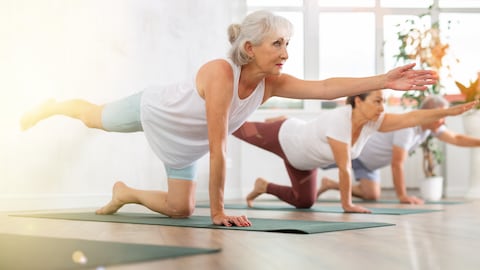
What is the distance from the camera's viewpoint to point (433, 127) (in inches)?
202

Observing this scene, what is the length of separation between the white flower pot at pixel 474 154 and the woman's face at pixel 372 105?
274 cm

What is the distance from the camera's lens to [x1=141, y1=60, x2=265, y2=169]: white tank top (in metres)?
2.73

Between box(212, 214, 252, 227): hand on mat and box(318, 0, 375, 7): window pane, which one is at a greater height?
box(318, 0, 375, 7): window pane

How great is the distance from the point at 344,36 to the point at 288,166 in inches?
118

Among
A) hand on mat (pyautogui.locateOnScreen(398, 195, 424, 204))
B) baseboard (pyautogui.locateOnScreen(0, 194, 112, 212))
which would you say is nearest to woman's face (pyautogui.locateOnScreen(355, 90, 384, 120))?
hand on mat (pyautogui.locateOnScreen(398, 195, 424, 204))

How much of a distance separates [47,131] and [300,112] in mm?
3209

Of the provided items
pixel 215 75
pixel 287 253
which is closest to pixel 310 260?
pixel 287 253

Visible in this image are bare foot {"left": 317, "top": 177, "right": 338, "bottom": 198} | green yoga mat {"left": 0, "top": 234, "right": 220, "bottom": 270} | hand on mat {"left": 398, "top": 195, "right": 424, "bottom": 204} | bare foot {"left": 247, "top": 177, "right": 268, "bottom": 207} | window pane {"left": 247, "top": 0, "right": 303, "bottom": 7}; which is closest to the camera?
green yoga mat {"left": 0, "top": 234, "right": 220, "bottom": 270}

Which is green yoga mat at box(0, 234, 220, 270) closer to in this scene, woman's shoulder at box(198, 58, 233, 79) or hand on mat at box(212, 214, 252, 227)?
hand on mat at box(212, 214, 252, 227)

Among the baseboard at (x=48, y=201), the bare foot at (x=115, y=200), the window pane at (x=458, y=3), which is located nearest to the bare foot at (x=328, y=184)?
the baseboard at (x=48, y=201)

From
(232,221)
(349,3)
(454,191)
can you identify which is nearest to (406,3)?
(349,3)

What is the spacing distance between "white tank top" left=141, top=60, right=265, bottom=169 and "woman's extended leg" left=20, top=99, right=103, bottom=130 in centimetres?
26

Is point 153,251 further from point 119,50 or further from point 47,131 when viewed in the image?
point 119,50

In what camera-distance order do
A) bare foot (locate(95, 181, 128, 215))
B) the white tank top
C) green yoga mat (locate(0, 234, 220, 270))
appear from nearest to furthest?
green yoga mat (locate(0, 234, 220, 270))
the white tank top
bare foot (locate(95, 181, 128, 215))
